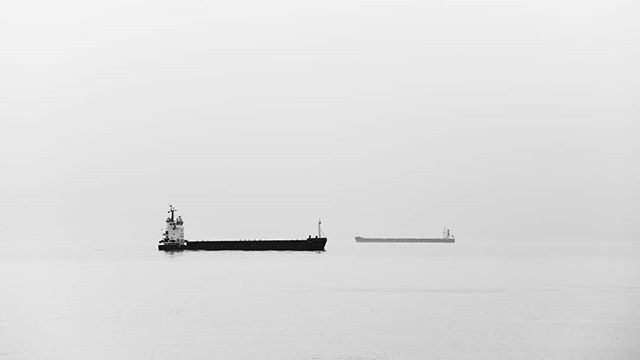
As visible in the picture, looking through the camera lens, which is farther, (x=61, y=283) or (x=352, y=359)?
(x=61, y=283)

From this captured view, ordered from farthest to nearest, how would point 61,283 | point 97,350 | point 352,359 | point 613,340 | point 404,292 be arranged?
point 61,283 < point 404,292 < point 613,340 < point 97,350 < point 352,359

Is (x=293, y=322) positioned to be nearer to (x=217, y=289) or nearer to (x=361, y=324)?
(x=361, y=324)

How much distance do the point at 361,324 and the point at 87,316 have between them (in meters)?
24.3

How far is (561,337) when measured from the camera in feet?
216

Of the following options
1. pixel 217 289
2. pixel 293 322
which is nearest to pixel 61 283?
pixel 217 289

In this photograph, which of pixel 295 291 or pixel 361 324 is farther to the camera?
pixel 295 291

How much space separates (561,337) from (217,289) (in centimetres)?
5447

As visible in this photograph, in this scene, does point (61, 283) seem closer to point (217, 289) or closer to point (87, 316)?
point (217, 289)

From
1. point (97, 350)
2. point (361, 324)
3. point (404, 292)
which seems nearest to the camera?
point (97, 350)

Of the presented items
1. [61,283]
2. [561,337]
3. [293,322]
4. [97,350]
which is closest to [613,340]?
[561,337]

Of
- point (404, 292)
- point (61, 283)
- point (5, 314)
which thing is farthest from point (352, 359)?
point (61, 283)

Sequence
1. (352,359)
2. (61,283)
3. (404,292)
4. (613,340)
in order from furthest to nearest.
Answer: (61,283) → (404,292) → (613,340) → (352,359)

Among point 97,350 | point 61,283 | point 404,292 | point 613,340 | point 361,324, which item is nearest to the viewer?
point 97,350

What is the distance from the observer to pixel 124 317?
8000 centimetres
